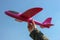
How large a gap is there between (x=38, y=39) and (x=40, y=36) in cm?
10

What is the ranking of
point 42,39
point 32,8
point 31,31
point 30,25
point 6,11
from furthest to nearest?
1. point 6,11
2. point 32,8
3. point 30,25
4. point 31,31
5. point 42,39

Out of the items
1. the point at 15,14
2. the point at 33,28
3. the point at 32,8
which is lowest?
the point at 33,28

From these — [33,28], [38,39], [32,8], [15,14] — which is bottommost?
[38,39]

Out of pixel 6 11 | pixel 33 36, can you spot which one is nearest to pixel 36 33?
pixel 33 36

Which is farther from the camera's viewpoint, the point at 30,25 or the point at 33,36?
the point at 30,25

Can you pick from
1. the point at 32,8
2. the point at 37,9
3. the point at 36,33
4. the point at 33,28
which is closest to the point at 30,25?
the point at 33,28

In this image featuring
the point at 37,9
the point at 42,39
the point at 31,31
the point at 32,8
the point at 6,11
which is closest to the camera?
the point at 42,39

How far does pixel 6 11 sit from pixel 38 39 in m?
6.97

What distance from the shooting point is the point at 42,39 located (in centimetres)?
427

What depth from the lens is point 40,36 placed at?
14.2ft

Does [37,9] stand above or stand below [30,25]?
above

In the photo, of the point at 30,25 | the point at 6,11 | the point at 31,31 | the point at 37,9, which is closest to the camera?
the point at 31,31

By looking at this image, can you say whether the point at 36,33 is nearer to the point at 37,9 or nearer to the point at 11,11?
the point at 37,9

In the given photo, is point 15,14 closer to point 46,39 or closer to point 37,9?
point 37,9
